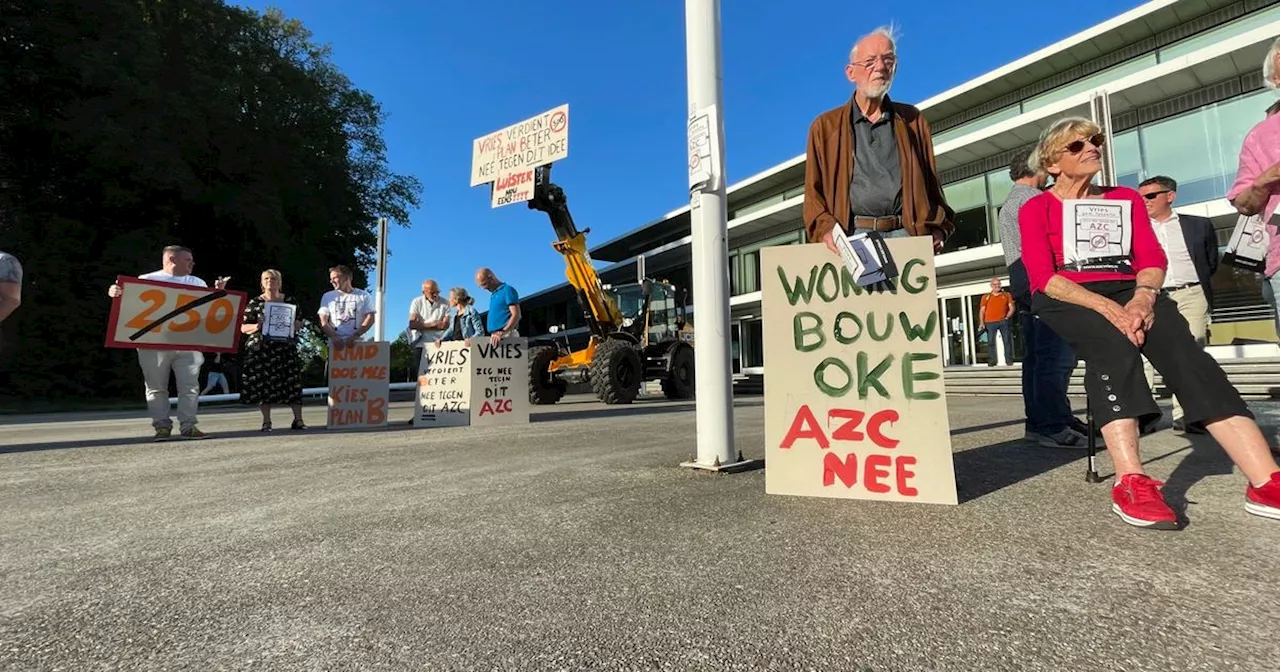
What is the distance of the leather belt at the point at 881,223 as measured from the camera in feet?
8.63

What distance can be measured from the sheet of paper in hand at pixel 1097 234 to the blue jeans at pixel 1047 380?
1555 millimetres

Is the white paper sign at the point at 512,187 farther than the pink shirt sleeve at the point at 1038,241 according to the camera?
Yes

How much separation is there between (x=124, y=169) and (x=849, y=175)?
20.6m

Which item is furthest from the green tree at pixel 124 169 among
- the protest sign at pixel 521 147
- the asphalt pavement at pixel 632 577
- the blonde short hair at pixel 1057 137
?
the blonde short hair at pixel 1057 137

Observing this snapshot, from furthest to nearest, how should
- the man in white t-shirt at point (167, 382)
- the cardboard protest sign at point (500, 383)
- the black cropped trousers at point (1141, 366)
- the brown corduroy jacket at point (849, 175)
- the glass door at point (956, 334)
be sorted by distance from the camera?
the glass door at point (956, 334) → the cardboard protest sign at point (500, 383) → the man in white t-shirt at point (167, 382) → the brown corduroy jacket at point (849, 175) → the black cropped trousers at point (1141, 366)

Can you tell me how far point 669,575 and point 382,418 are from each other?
5.78 metres

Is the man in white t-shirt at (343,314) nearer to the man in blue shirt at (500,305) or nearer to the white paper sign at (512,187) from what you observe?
the man in blue shirt at (500,305)

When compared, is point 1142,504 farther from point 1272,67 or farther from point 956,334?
point 956,334

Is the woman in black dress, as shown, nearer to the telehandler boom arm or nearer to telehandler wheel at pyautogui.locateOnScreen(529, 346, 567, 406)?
the telehandler boom arm

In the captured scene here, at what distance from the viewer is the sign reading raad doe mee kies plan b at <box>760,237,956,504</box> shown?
230 centimetres

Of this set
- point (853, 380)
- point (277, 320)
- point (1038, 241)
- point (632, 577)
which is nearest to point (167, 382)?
point (277, 320)

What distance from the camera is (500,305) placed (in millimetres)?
7090

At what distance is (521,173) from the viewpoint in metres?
9.92

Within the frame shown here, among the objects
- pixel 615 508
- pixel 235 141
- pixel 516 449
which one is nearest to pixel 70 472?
pixel 516 449
